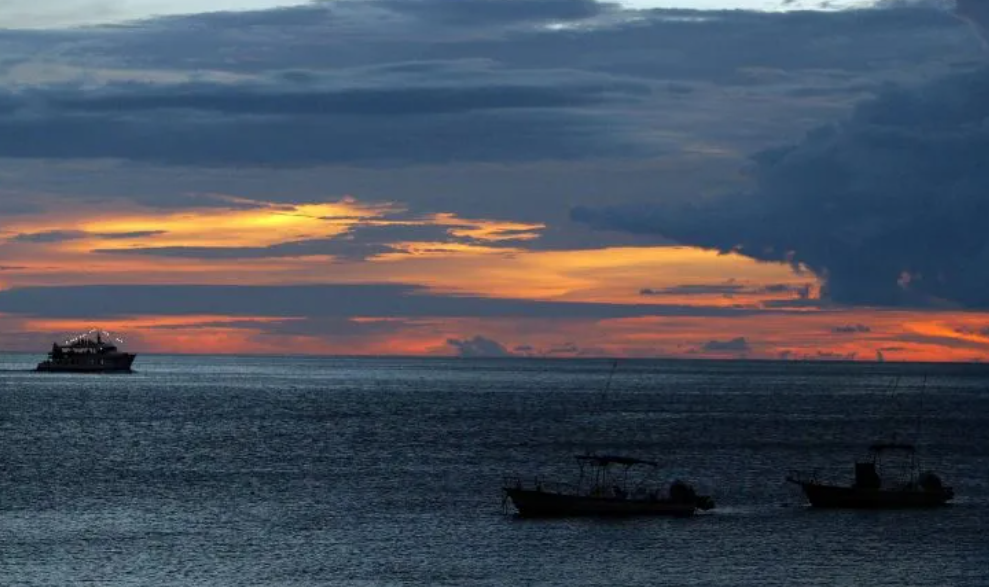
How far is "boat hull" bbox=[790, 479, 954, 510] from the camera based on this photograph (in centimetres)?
10962

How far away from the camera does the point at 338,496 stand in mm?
114688

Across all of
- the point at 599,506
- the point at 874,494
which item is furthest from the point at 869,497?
the point at 599,506

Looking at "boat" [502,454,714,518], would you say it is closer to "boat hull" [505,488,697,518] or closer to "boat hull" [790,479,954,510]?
"boat hull" [505,488,697,518]

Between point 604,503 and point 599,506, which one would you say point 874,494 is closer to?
point 604,503

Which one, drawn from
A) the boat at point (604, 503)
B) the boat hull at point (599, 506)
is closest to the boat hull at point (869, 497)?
the boat at point (604, 503)

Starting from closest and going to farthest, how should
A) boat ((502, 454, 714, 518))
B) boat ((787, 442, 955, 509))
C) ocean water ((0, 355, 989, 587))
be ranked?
ocean water ((0, 355, 989, 587))
boat ((502, 454, 714, 518))
boat ((787, 442, 955, 509))

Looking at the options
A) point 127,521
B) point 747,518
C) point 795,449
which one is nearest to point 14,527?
point 127,521

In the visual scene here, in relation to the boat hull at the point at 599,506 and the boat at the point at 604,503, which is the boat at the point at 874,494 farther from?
the boat hull at the point at 599,506

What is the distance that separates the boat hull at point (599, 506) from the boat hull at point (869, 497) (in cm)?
1079

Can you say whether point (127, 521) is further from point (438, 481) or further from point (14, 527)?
point (438, 481)

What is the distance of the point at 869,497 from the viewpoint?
4343 inches

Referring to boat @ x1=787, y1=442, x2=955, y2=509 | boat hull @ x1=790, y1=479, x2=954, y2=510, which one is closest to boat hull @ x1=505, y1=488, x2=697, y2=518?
boat hull @ x1=790, y1=479, x2=954, y2=510

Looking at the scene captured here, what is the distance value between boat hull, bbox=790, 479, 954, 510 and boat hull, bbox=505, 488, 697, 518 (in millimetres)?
10786

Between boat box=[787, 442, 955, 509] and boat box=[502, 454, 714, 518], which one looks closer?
boat box=[502, 454, 714, 518]
